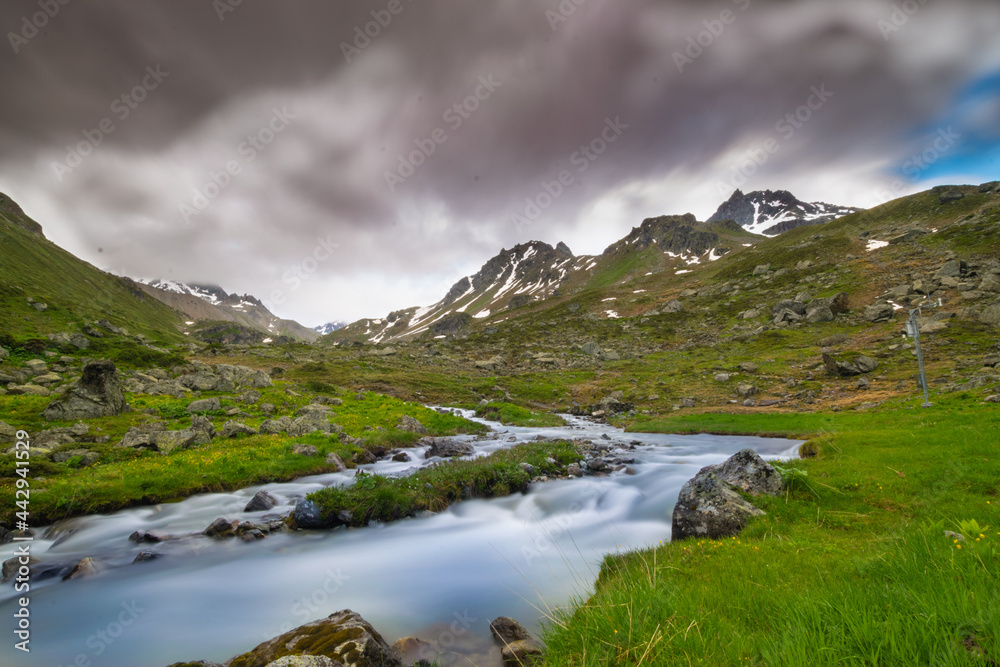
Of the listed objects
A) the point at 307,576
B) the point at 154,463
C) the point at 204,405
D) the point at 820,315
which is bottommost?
the point at 307,576

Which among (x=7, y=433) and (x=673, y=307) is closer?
(x=7, y=433)

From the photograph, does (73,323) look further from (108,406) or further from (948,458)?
(948,458)

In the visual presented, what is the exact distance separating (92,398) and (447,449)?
19.4 m

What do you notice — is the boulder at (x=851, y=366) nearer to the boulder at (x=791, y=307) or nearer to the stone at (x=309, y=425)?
the boulder at (x=791, y=307)

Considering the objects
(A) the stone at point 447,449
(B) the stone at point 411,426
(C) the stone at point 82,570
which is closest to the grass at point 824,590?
(C) the stone at point 82,570

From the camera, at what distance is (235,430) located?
69.8 feet

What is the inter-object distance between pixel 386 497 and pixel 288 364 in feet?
225

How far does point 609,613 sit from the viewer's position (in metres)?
4.31

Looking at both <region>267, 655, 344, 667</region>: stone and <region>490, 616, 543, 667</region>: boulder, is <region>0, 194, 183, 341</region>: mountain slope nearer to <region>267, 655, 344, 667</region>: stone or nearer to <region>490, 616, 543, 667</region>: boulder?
<region>267, 655, 344, 667</region>: stone

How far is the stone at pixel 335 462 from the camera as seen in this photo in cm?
1925

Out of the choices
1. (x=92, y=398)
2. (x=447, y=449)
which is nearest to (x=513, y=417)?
(x=447, y=449)

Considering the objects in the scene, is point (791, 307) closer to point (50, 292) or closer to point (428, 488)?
point (428, 488)

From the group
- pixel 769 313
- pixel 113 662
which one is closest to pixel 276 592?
pixel 113 662

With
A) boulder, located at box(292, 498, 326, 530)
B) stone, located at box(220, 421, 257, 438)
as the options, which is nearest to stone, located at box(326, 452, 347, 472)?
stone, located at box(220, 421, 257, 438)
